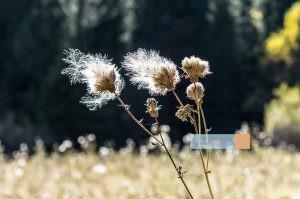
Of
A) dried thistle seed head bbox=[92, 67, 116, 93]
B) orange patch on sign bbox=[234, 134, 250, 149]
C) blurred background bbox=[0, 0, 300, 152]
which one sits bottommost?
dried thistle seed head bbox=[92, 67, 116, 93]

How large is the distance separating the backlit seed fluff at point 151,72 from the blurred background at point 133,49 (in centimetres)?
1913

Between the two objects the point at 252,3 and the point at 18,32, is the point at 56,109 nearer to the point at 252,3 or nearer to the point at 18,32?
the point at 18,32

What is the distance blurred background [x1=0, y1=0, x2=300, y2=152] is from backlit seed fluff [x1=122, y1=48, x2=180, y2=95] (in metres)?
19.1

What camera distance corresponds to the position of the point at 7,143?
23.0 m

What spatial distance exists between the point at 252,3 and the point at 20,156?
1989 centimetres

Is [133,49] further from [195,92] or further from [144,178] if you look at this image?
[195,92]

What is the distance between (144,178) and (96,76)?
6317 mm

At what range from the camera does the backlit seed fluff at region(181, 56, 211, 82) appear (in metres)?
1.33

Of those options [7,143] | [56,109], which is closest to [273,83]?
[56,109]

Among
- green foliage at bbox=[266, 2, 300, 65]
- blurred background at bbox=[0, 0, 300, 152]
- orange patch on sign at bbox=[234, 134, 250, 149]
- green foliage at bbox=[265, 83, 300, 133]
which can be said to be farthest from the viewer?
green foliage at bbox=[266, 2, 300, 65]

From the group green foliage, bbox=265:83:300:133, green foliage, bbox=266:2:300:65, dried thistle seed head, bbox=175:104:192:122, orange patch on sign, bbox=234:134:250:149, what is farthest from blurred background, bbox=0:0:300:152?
dried thistle seed head, bbox=175:104:192:122

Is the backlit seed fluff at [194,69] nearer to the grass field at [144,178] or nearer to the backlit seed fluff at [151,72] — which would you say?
the backlit seed fluff at [151,72]

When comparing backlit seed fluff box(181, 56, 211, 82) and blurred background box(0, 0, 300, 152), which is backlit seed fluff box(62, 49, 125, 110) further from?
blurred background box(0, 0, 300, 152)

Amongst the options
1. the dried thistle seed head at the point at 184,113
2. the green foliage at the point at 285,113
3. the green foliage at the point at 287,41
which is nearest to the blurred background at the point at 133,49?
the green foliage at the point at 287,41
